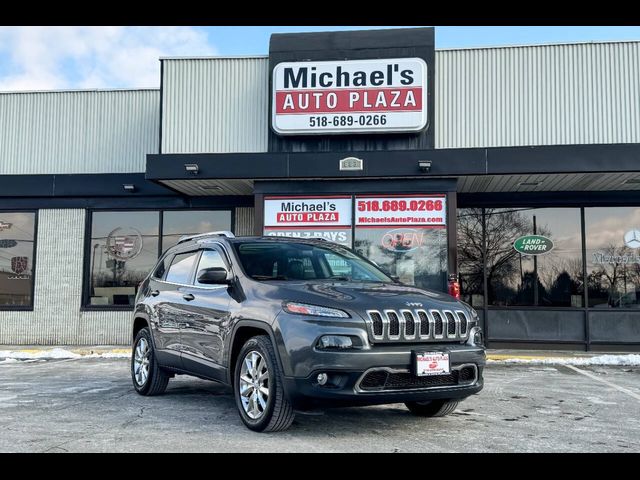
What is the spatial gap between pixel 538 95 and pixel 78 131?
31.6ft

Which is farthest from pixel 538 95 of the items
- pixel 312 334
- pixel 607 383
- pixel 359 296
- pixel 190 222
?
pixel 312 334

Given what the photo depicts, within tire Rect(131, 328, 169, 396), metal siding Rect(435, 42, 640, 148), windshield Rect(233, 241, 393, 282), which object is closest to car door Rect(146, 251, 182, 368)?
tire Rect(131, 328, 169, 396)

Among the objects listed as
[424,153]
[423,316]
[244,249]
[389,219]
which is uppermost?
[424,153]

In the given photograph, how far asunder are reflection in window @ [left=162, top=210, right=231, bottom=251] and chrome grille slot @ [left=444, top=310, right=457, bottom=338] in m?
9.07

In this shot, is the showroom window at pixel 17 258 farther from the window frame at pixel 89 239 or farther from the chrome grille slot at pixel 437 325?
the chrome grille slot at pixel 437 325

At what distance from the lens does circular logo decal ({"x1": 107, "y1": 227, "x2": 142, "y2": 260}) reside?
45.6 ft

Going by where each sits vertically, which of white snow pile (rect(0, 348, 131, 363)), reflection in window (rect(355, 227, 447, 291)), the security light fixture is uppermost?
the security light fixture

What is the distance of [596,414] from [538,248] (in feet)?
22.5

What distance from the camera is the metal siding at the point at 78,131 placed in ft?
45.9

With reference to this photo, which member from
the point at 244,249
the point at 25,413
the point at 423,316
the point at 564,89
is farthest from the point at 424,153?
the point at 25,413

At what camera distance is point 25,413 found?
248 inches

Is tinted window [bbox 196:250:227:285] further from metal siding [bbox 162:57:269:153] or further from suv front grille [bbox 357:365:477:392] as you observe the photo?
metal siding [bbox 162:57:269:153]

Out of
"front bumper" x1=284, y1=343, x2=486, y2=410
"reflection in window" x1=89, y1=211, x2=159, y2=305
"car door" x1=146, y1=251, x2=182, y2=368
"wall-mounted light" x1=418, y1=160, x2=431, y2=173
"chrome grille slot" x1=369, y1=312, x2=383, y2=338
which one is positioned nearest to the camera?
"front bumper" x1=284, y1=343, x2=486, y2=410
